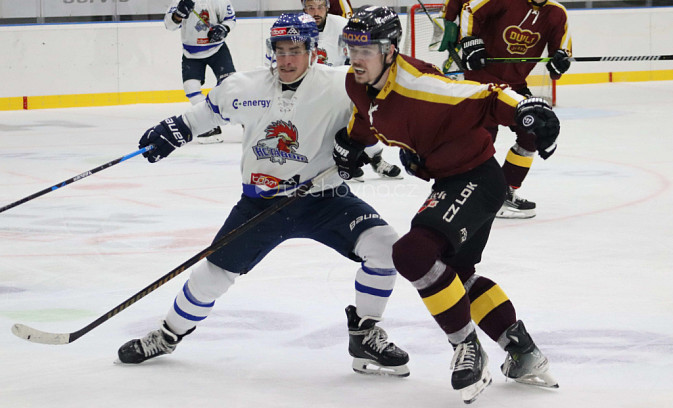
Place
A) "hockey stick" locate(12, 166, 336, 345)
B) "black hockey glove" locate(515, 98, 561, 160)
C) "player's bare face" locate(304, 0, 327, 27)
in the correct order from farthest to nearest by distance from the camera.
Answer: "player's bare face" locate(304, 0, 327, 27), "hockey stick" locate(12, 166, 336, 345), "black hockey glove" locate(515, 98, 561, 160)

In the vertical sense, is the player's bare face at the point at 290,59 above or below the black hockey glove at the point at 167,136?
above

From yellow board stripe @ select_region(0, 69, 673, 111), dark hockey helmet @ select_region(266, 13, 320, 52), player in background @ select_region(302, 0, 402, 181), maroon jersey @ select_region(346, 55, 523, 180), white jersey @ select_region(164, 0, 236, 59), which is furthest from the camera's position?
yellow board stripe @ select_region(0, 69, 673, 111)

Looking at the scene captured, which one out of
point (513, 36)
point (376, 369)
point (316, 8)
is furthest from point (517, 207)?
point (376, 369)

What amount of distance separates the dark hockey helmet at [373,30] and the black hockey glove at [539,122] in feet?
1.37

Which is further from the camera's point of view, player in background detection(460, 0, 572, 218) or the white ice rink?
player in background detection(460, 0, 572, 218)

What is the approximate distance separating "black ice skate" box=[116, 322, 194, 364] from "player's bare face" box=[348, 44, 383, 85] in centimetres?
97

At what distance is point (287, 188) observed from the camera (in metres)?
2.99

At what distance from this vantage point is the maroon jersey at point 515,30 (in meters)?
5.34

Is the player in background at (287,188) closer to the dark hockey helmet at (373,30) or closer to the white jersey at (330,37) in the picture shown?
the dark hockey helmet at (373,30)

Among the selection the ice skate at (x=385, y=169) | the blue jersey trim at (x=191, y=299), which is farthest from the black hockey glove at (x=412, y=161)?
the ice skate at (x=385, y=169)

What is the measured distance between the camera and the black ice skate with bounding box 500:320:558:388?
2.62 meters

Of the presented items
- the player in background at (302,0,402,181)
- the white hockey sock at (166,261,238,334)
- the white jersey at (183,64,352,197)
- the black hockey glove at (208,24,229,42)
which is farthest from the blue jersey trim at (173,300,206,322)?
the black hockey glove at (208,24,229,42)

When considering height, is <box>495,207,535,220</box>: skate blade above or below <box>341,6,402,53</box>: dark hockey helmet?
below

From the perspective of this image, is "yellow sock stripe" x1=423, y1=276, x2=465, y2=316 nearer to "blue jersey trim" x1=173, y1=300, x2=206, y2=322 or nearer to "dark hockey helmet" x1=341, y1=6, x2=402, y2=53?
"dark hockey helmet" x1=341, y1=6, x2=402, y2=53
